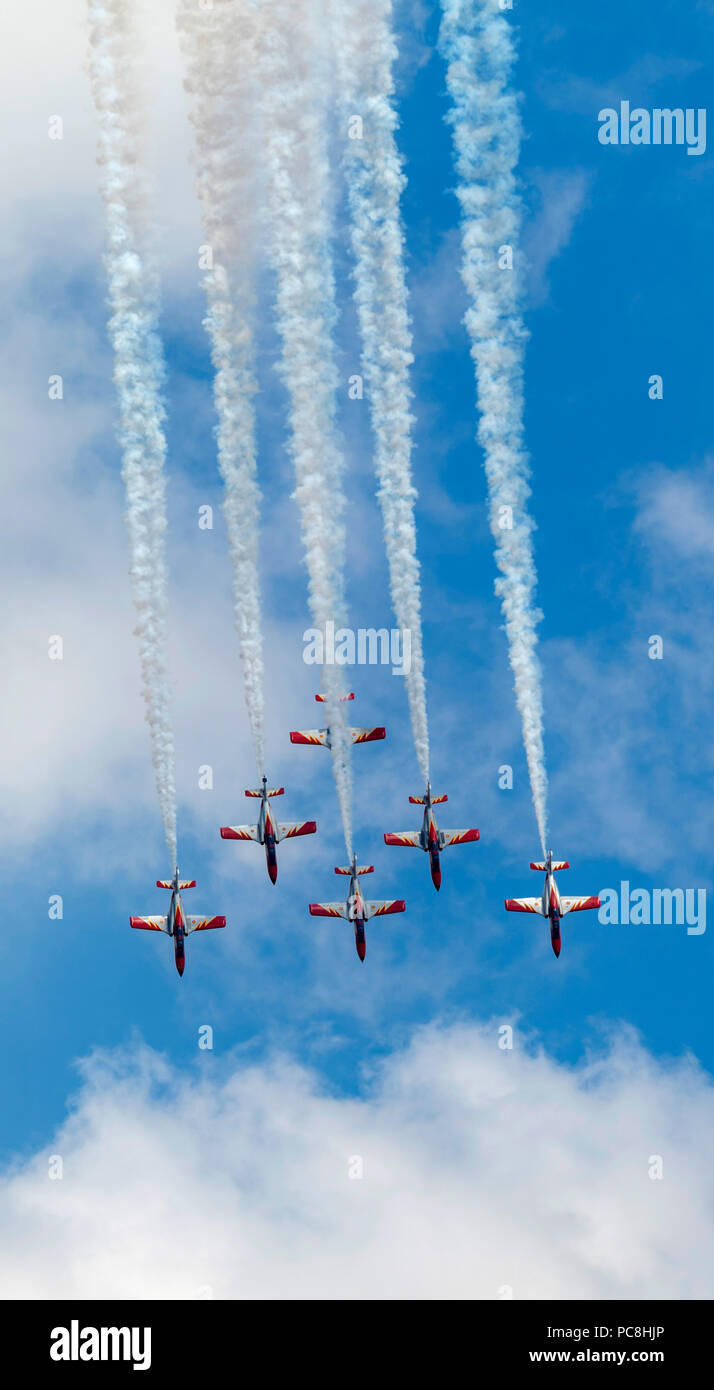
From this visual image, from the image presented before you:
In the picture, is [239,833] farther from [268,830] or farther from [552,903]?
[552,903]

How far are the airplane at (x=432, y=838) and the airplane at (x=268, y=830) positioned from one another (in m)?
2.93

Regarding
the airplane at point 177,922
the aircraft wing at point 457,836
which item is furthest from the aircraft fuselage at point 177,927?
the aircraft wing at point 457,836

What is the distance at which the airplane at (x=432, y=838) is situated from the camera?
52.6 metres

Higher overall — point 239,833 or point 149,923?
point 239,833

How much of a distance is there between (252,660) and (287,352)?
8.33 meters

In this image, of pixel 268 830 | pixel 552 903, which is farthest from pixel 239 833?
pixel 552 903

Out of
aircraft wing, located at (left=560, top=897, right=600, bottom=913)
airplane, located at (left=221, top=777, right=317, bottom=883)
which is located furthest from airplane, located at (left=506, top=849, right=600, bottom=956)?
airplane, located at (left=221, top=777, right=317, bottom=883)

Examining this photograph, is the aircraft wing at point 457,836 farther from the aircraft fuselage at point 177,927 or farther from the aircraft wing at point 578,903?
the aircraft fuselage at point 177,927

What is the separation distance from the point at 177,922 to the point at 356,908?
5.68 metres

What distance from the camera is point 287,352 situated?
41.0 metres

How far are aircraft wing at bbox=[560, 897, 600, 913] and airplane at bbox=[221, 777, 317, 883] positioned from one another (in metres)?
8.48

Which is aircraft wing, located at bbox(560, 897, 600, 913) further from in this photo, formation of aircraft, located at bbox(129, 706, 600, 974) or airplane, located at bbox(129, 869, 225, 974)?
airplane, located at bbox(129, 869, 225, 974)

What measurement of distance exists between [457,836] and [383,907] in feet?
11.1

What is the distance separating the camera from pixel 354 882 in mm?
52688
